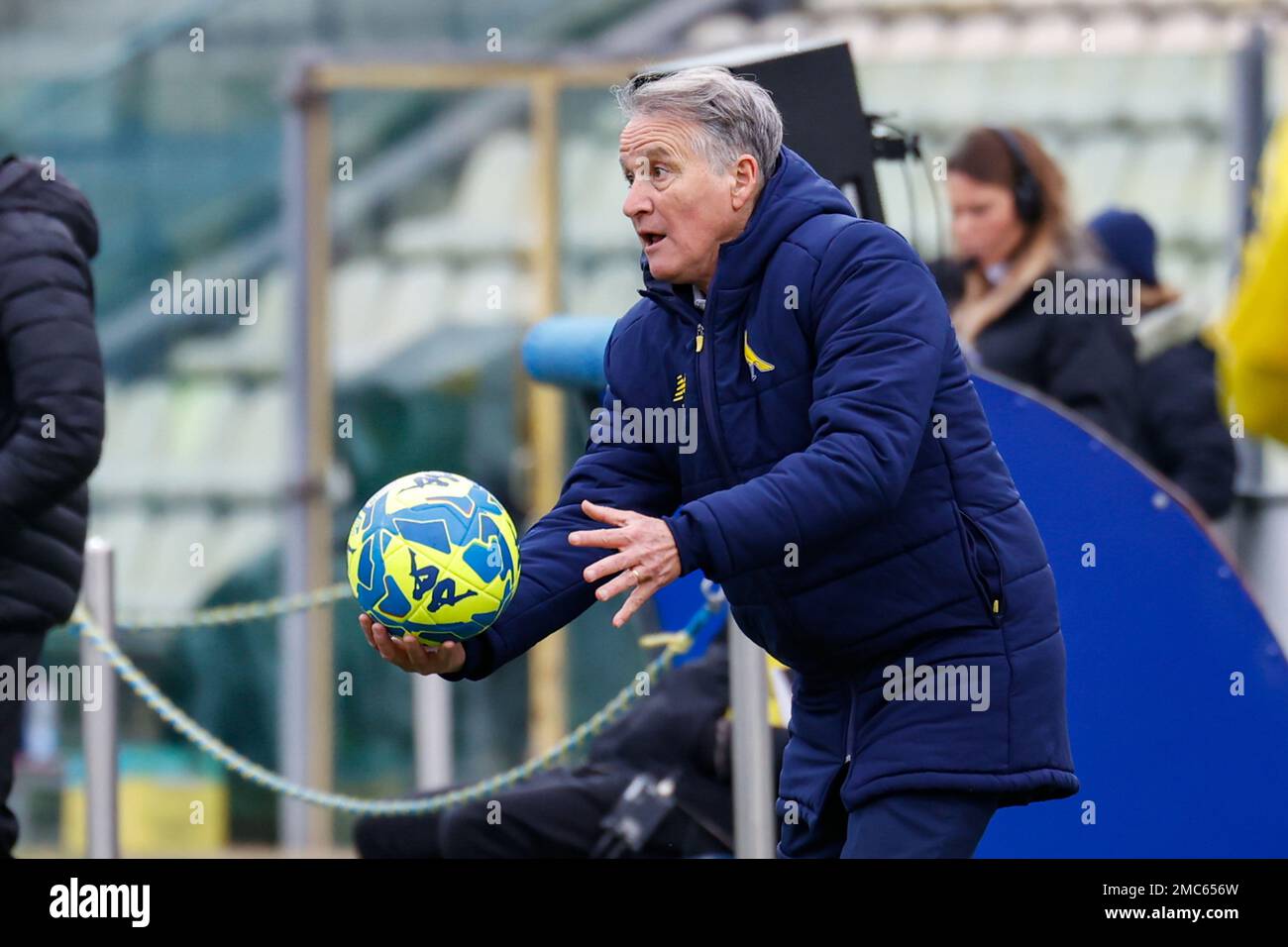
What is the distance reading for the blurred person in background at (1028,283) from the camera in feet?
21.6

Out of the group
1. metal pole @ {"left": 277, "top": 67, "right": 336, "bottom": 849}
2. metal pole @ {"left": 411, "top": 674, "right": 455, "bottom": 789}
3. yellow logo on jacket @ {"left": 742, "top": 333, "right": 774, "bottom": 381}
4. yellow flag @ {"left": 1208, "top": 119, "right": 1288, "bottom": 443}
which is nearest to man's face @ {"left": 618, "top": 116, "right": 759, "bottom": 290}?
yellow logo on jacket @ {"left": 742, "top": 333, "right": 774, "bottom": 381}

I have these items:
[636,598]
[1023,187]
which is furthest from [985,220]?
[636,598]

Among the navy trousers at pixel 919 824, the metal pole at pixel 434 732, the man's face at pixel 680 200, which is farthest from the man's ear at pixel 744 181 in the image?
the metal pole at pixel 434 732

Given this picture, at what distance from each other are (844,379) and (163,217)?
20.5 feet

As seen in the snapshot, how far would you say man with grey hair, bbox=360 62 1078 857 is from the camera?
385cm

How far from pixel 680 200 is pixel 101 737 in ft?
9.49

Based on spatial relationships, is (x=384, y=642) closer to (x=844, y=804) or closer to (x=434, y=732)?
(x=844, y=804)

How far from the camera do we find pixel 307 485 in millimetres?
9422

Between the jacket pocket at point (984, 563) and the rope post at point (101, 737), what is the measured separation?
9.65 feet

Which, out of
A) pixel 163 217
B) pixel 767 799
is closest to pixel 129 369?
pixel 163 217

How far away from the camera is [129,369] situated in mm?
9570

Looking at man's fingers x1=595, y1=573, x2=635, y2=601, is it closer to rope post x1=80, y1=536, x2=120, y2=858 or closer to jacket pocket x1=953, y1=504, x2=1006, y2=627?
jacket pocket x1=953, y1=504, x2=1006, y2=627

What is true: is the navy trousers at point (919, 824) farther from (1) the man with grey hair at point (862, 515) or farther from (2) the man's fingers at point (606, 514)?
(2) the man's fingers at point (606, 514)
